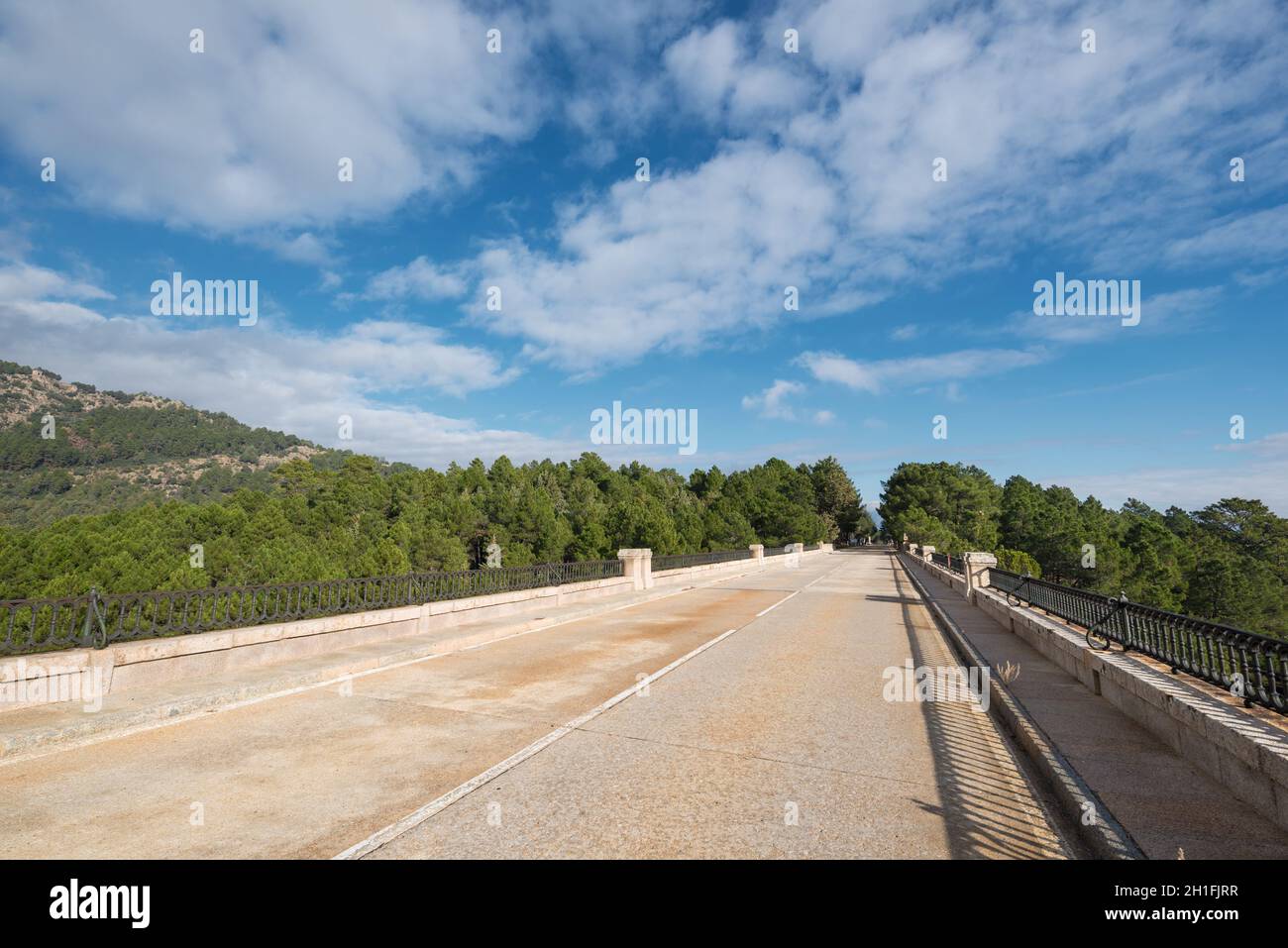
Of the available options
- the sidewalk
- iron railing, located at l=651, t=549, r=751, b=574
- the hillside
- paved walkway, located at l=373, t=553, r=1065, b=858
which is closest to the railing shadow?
paved walkway, located at l=373, t=553, r=1065, b=858

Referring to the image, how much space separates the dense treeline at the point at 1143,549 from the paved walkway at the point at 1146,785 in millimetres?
55700

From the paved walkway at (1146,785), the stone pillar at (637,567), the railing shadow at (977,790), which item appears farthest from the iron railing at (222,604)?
the paved walkway at (1146,785)

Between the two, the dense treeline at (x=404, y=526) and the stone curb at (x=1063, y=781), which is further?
the dense treeline at (x=404, y=526)

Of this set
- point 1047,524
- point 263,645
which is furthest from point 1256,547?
point 263,645

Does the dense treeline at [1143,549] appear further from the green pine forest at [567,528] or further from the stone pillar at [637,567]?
the stone pillar at [637,567]

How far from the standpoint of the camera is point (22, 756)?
5.59 m

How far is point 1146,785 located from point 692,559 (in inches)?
1039

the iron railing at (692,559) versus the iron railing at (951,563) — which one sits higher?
the iron railing at (692,559)

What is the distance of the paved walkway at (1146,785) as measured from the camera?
3889mm

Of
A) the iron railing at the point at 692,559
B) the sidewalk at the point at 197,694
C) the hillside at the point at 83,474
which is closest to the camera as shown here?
the sidewalk at the point at 197,694

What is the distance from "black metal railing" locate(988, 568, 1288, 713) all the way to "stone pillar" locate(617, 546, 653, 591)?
14.5 m
